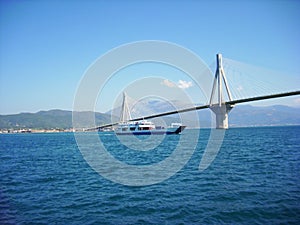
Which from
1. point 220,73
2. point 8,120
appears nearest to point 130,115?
point 220,73

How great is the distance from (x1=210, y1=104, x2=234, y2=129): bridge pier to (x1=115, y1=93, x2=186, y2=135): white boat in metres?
9.17

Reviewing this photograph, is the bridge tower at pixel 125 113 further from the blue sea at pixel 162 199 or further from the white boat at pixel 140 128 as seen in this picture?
the blue sea at pixel 162 199

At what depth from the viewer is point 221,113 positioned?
59719 mm

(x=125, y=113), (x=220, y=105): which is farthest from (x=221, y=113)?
(x=125, y=113)

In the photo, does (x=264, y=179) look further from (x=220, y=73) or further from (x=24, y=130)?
(x=24, y=130)

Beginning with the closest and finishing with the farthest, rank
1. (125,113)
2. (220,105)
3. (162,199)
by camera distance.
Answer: (162,199) < (220,105) < (125,113)

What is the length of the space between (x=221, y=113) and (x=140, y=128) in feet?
69.8

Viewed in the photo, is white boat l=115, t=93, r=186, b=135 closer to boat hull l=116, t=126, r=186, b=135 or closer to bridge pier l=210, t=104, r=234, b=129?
boat hull l=116, t=126, r=186, b=135

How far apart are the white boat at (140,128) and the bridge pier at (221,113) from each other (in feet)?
30.1

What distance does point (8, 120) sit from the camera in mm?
197750

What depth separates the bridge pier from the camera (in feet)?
192

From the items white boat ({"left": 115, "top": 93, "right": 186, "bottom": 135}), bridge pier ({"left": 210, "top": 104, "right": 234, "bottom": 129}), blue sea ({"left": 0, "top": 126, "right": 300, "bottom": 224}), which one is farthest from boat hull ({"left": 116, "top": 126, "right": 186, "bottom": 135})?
blue sea ({"left": 0, "top": 126, "right": 300, "bottom": 224})

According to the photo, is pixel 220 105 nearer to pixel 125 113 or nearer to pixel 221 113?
pixel 221 113

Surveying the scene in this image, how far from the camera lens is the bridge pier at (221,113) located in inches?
2302
